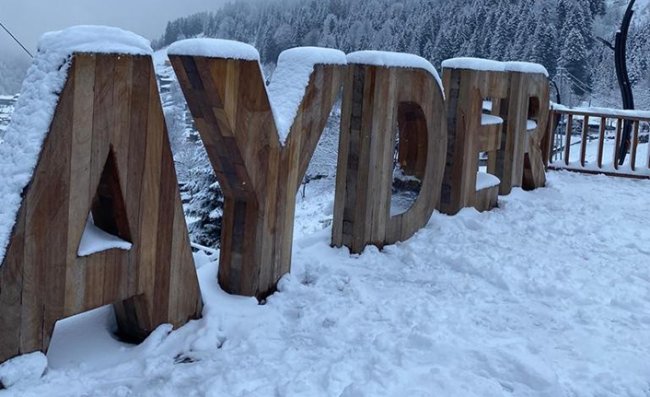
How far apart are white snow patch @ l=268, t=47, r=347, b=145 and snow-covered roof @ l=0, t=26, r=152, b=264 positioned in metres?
1.40

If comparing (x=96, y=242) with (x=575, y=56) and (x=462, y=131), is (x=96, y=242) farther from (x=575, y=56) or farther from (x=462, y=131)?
(x=575, y=56)

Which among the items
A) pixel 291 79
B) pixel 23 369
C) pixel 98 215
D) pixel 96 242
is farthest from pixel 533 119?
pixel 23 369

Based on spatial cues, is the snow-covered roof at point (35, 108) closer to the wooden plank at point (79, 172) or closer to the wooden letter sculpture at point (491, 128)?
the wooden plank at point (79, 172)

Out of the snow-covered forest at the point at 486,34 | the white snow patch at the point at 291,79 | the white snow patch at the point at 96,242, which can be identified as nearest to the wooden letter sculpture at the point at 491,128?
the white snow patch at the point at 291,79

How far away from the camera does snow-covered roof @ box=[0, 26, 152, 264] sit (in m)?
2.41

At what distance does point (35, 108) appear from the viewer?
2.49m

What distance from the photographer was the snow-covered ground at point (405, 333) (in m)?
2.77

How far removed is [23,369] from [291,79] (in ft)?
7.33

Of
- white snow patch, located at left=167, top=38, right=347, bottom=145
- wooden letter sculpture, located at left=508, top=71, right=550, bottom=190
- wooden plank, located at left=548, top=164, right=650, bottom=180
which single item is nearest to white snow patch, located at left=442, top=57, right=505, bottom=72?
wooden letter sculpture, located at left=508, top=71, right=550, bottom=190

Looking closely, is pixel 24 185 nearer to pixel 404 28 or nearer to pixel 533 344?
pixel 533 344

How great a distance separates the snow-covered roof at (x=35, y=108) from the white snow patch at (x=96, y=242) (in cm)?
37

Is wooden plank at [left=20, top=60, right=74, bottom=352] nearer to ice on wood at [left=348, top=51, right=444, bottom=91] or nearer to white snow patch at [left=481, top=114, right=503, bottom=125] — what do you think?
ice on wood at [left=348, top=51, right=444, bottom=91]

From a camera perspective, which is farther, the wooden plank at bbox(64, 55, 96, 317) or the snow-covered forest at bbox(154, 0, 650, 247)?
the snow-covered forest at bbox(154, 0, 650, 247)

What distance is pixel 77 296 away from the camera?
2662 millimetres
